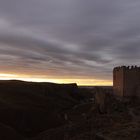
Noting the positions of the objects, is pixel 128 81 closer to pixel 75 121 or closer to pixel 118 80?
pixel 118 80

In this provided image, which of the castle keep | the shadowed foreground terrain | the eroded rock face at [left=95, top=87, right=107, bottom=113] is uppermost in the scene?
the castle keep

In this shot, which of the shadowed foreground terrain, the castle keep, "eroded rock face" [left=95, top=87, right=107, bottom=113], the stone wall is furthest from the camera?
the stone wall

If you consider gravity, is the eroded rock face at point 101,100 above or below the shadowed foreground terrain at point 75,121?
above

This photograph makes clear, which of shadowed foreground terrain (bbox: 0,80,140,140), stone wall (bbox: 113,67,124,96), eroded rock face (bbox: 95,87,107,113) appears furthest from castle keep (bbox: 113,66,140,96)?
eroded rock face (bbox: 95,87,107,113)

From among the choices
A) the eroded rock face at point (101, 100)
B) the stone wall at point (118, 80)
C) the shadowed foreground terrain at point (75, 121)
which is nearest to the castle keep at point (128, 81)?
the stone wall at point (118, 80)

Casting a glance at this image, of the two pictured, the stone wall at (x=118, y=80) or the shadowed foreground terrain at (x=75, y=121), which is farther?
the stone wall at (x=118, y=80)

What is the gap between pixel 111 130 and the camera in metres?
Result: 19.0

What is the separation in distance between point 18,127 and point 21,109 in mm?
4960

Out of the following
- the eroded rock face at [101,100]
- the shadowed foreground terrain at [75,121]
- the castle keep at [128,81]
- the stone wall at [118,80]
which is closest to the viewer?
the shadowed foreground terrain at [75,121]

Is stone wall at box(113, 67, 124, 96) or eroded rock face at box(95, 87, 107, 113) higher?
stone wall at box(113, 67, 124, 96)

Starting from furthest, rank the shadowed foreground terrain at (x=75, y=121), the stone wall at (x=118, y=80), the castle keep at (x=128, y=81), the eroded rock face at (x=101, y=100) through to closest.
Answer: the stone wall at (x=118, y=80)
the castle keep at (x=128, y=81)
the eroded rock face at (x=101, y=100)
the shadowed foreground terrain at (x=75, y=121)

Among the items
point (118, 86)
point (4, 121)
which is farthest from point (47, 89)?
point (4, 121)

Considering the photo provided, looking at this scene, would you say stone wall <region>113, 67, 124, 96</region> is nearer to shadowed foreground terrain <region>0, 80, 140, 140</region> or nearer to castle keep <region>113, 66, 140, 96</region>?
castle keep <region>113, 66, 140, 96</region>

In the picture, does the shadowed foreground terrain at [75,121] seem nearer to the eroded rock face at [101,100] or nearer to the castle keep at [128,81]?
the eroded rock face at [101,100]
